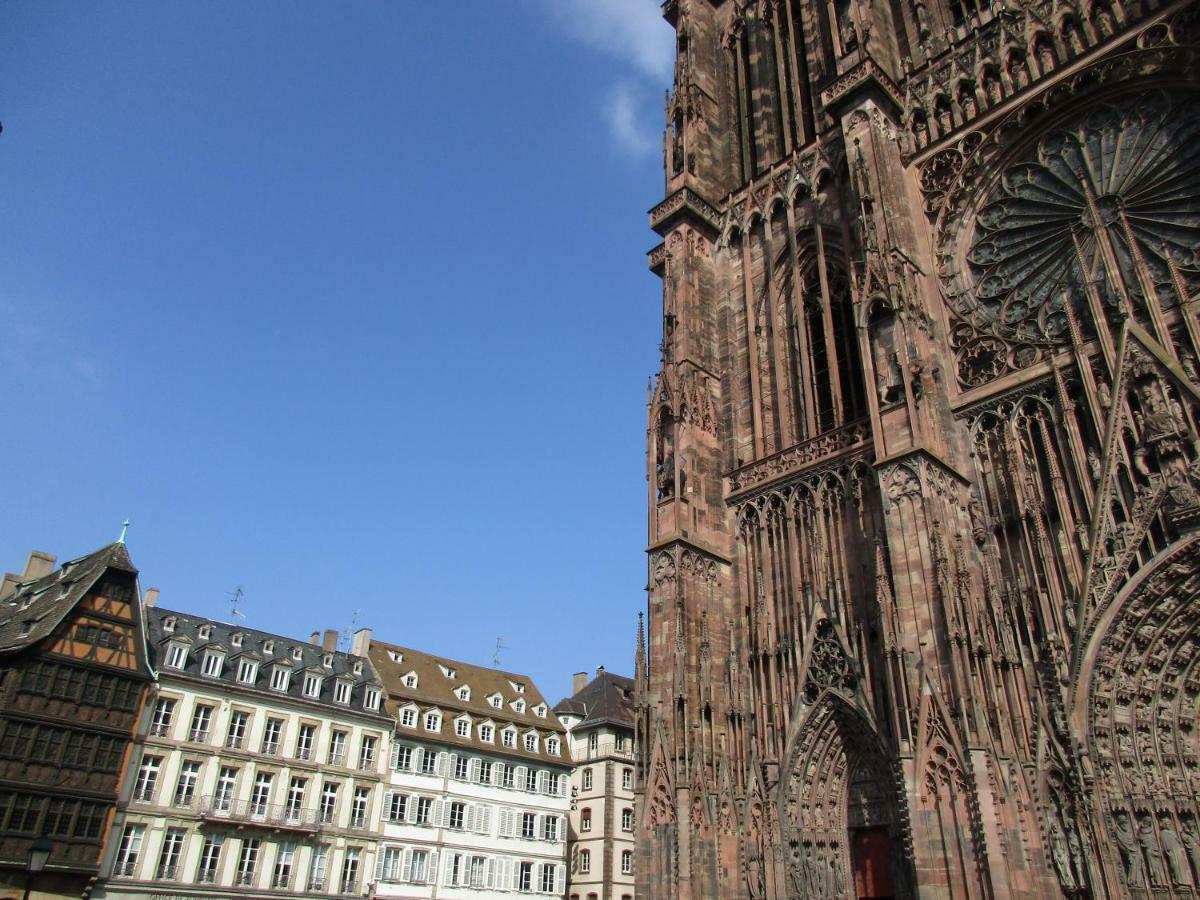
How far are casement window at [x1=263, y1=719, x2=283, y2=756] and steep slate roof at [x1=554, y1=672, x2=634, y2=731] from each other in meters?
15.4

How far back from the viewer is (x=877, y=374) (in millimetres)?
17766

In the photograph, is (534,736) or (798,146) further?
(534,736)

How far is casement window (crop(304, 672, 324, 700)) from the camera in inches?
1454

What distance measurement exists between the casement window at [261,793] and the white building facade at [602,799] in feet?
48.3

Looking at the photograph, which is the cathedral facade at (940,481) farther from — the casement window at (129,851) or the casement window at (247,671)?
the casement window at (247,671)

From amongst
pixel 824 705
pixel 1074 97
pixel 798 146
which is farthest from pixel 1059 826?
pixel 798 146

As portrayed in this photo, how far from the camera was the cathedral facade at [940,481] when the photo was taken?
14016 millimetres

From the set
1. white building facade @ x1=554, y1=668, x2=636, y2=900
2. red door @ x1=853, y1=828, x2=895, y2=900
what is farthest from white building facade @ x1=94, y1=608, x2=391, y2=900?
red door @ x1=853, y1=828, x2=895, y2=900

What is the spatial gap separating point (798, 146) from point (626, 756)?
3065 cm

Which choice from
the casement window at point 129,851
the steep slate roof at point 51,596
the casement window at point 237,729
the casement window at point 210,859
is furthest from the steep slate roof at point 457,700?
the steep slate roof at point 51,596

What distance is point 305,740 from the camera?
1416 inches

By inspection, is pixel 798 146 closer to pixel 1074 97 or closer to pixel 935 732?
pixel 1074 97

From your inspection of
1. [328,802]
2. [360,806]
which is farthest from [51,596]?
[360,806]

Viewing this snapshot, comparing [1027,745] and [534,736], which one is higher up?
[534,736]
